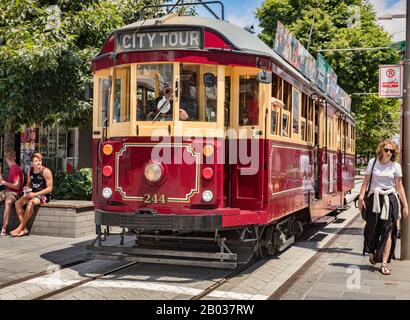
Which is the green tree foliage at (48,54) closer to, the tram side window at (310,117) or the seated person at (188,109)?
the seated person at (188,109)

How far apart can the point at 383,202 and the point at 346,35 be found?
24952 millimetres

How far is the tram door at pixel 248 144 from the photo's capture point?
23.5 feet

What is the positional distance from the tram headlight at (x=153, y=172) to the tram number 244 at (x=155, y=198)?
0.20 meters

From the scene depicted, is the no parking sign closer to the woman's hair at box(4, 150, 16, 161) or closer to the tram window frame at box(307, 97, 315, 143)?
the tram window frame at box(307, 97, 315, 143)

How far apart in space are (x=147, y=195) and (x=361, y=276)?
9.96ft

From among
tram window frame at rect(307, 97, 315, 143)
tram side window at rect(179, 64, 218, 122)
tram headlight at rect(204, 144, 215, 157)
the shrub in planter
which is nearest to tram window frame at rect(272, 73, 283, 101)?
tram side window at rect(179, 64, 218, 122)

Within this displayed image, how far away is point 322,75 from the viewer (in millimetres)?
12367

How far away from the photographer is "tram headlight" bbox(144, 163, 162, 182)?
6.81 m

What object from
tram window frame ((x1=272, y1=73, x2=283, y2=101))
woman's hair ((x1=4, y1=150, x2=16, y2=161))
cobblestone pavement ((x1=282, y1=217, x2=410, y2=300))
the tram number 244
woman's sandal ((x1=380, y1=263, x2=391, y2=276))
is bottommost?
cobblestone pavement ((x1=282, y1=217, x2=410, y2=300))

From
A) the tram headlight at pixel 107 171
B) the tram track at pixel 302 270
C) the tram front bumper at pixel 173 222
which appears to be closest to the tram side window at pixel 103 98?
the tram headlight at pixel 107 171

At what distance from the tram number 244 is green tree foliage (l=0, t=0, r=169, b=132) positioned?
15.1 ft

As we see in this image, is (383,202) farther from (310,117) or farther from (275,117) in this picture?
(310,117)
